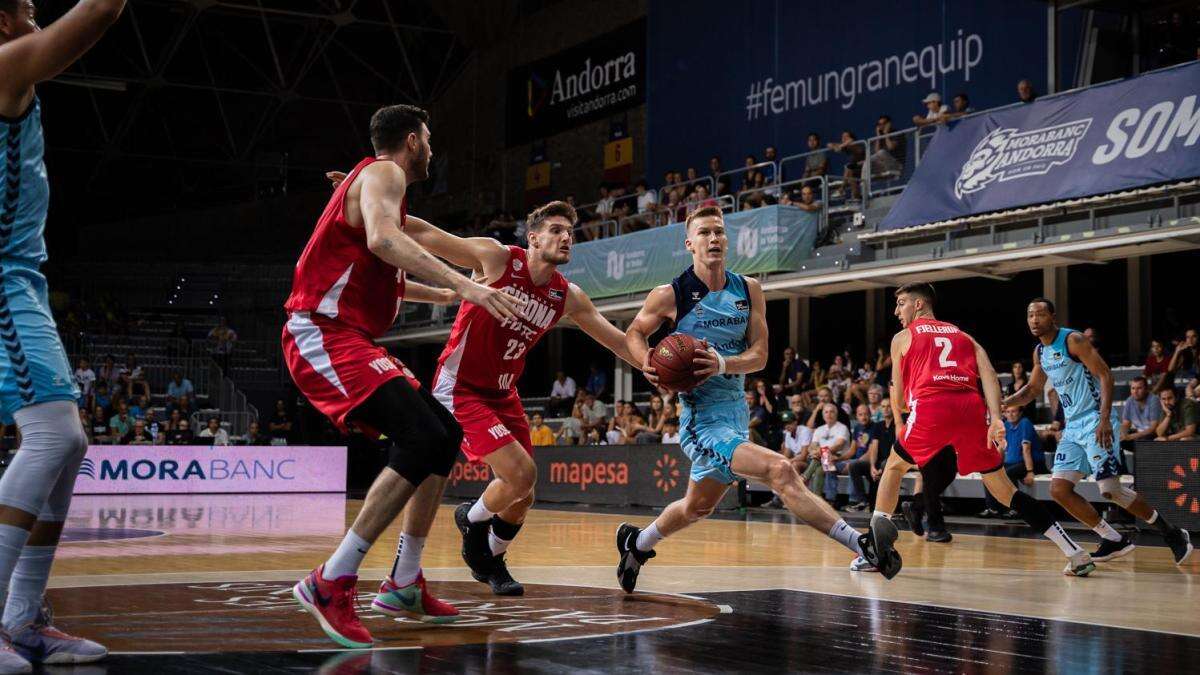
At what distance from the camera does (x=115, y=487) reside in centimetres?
2053

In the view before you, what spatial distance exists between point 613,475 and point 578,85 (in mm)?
12136

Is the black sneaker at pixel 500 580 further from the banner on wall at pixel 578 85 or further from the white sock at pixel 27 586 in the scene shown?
the banner on wall at pixel 578 85

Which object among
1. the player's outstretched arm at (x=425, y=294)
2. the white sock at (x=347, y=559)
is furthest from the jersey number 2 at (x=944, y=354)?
the white sock at (x=347, y=559)

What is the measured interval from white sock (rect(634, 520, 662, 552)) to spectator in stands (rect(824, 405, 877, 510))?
8.94 meters

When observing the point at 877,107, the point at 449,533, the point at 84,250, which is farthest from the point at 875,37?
the point at 84,250

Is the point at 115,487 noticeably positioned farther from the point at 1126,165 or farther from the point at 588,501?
the point at 1126,165

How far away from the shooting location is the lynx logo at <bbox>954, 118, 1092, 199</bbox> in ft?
48.4

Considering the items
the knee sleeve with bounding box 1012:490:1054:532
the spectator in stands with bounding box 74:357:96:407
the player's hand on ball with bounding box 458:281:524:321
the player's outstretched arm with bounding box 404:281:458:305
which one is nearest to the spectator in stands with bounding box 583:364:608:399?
the spectator in stands with bounding box 74:357:96:407

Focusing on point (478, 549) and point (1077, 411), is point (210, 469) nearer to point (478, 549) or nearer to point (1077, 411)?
point (1077, 411)

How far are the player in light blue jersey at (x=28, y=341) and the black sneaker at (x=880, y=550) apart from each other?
12.2 feet

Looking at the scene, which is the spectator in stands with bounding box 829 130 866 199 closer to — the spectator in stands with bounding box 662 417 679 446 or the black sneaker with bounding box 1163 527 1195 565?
the spectator in stands with bounding box 662 417 679 446

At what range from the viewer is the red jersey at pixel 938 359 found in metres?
9.02

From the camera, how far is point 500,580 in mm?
6535

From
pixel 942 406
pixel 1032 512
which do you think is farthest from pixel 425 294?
pixel 1032 512
